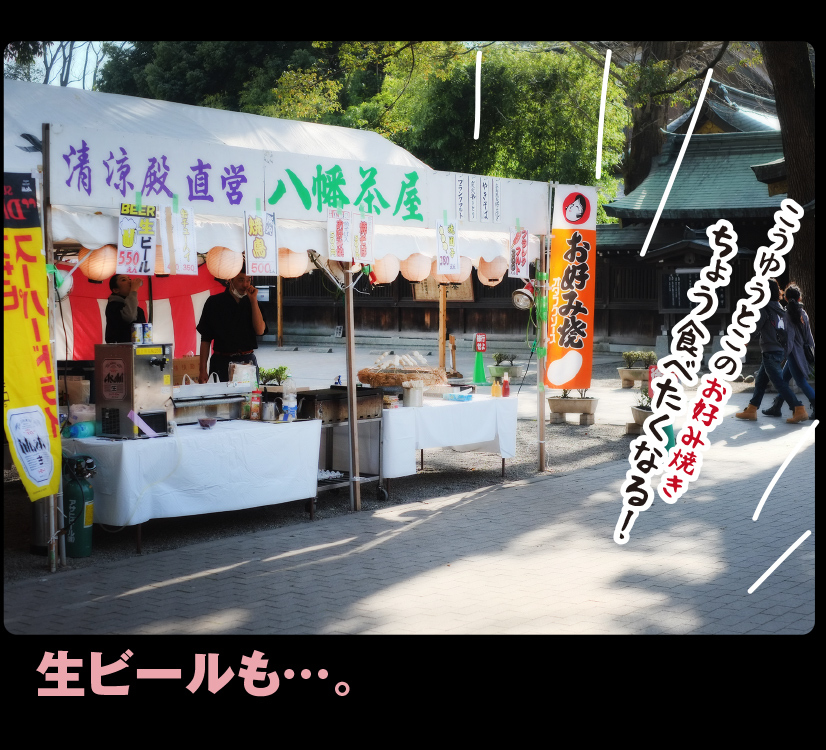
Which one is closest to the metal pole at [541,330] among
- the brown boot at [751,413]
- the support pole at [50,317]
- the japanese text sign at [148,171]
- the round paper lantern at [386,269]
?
the round paper lantern at [386,269]

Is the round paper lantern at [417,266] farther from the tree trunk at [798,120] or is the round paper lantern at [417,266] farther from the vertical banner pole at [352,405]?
the tree trunk at [798,120]

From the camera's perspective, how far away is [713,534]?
741 cm

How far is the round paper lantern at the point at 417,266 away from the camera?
864cm

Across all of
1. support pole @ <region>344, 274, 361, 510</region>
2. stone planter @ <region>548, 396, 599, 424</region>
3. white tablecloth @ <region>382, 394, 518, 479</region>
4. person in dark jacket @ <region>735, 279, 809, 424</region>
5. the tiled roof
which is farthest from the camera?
the tiled roof

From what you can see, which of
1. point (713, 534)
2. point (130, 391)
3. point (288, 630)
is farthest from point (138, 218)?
point (713, 534)

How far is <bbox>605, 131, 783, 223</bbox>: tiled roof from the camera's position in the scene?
75.6 feet

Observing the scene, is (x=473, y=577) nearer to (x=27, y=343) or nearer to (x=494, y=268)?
(x=27, y=343)

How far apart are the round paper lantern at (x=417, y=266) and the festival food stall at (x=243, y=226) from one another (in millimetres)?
21

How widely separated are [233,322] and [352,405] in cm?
179

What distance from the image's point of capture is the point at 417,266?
8.66 meters

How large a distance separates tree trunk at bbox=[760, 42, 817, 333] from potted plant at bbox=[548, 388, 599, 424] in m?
4.47

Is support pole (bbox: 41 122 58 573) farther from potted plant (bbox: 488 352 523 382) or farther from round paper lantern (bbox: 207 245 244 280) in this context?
potted plant (bbox: 488 352 523 382)

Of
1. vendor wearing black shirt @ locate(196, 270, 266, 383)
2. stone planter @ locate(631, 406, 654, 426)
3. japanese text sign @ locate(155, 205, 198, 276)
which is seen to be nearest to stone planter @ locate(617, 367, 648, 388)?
stone planter @ locate(631, 406, 654, 426)
